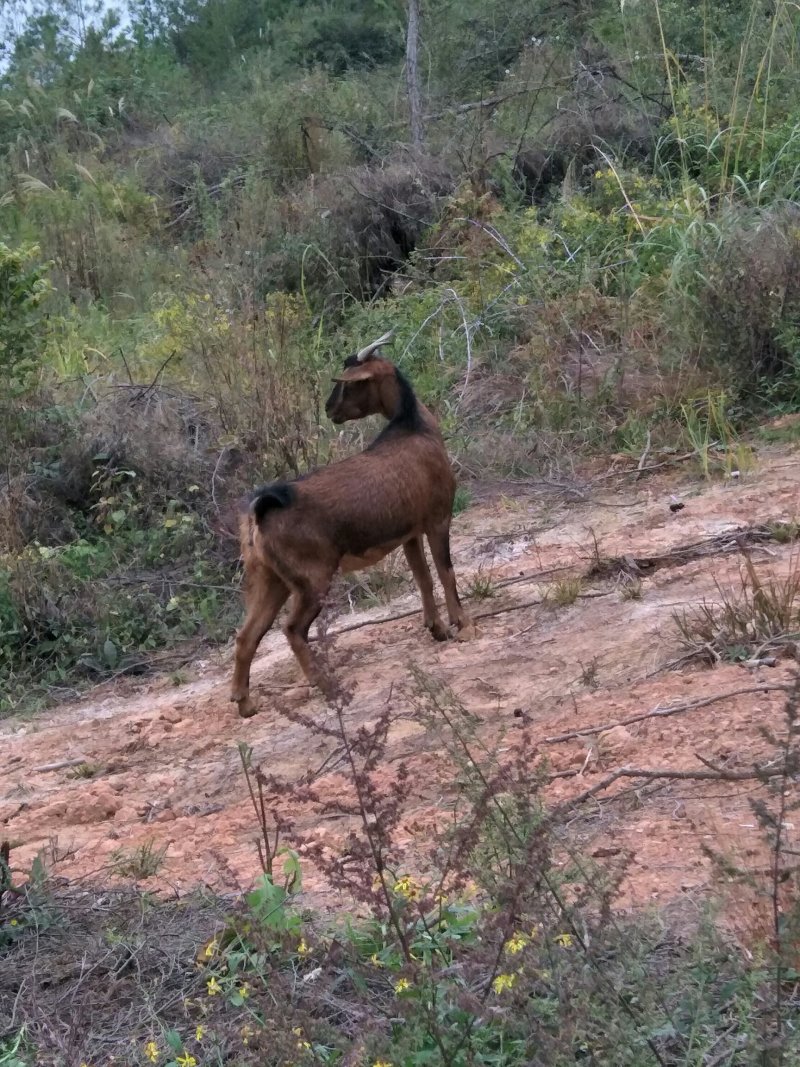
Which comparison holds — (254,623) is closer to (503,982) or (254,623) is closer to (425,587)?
(425,587)

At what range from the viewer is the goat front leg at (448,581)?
7.16 metres

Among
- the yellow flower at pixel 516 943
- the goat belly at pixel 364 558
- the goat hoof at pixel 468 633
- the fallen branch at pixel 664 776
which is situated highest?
the yellow flower at pixel 516 943

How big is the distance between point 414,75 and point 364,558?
9807 mm

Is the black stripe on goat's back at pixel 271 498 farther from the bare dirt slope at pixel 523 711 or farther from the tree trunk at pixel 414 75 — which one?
the tree trunk at pixel 414 75

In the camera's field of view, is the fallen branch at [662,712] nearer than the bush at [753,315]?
Yes

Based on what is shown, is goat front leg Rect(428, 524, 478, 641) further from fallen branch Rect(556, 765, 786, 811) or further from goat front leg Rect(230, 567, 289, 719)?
fallen branch Rect(556, 765, 786, 811)

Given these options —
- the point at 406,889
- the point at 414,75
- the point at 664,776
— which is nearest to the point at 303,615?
the point at 664,776

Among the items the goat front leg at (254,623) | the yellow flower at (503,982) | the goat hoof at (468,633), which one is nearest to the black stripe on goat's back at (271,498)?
the goat front leg at (254,623)

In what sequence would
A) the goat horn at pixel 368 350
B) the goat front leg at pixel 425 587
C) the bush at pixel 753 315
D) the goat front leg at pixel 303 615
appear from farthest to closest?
the bush at pixel 753 315
the goat horn at pixel 368 350
the goat front leg at pixel 425 587
the goat front leg at pixel 303 615

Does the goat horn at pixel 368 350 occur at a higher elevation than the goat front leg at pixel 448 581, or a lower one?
higher

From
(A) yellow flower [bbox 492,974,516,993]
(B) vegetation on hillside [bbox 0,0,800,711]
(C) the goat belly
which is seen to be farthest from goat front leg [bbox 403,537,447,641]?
(A) yellow flower [bbox 492,974,516,993]

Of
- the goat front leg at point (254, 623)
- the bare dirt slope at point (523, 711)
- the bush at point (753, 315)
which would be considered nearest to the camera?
the bare dirt slope at point (523, 711)

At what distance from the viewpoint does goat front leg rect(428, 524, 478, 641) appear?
7156 millimetres

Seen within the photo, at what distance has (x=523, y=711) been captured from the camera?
18.0ft
